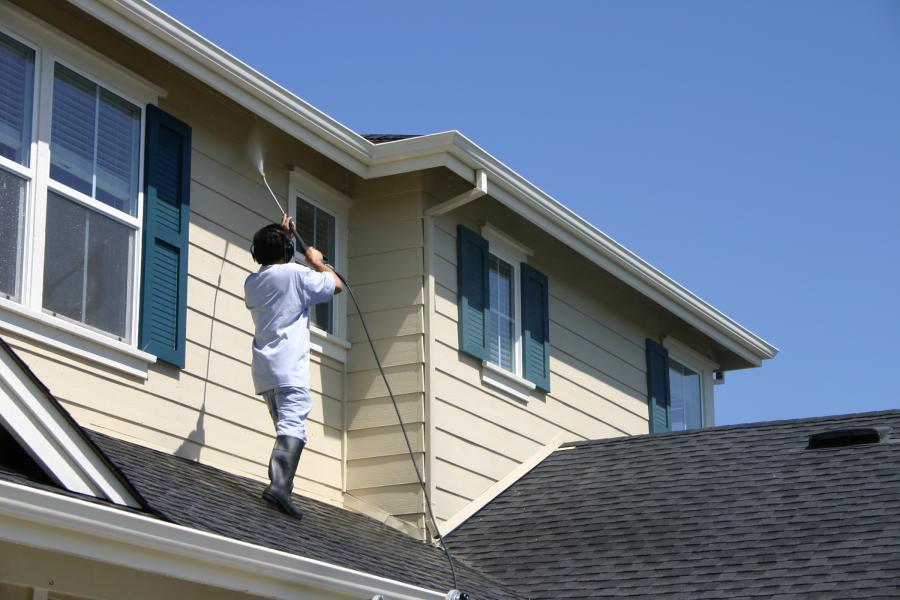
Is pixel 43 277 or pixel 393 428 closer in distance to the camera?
pixel 43 277

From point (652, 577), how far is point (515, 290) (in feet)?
11.4

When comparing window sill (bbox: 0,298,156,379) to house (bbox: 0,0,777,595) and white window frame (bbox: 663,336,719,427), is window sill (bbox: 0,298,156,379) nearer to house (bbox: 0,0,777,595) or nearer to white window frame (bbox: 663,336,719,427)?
house (bbox: 0,0,777,595)

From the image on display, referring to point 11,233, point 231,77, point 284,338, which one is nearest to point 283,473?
point 284,338

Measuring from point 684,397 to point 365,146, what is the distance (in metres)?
6.10

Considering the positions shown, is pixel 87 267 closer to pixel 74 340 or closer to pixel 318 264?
pixel 74 340

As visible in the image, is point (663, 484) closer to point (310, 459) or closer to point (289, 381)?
point (310, 459)

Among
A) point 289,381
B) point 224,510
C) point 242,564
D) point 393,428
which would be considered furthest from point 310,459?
point 242,564

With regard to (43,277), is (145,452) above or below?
below

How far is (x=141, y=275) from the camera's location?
29.2ft

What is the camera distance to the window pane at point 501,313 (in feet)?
38.9

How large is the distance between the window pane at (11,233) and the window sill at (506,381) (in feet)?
14.2

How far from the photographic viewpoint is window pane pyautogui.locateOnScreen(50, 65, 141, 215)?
336 inches

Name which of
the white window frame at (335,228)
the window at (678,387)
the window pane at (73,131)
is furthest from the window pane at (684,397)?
the window pane at (73,131)

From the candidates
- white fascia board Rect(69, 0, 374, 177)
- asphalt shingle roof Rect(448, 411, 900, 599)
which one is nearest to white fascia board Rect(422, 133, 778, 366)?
white fascia board Rect(69, 0, 374, 177)
